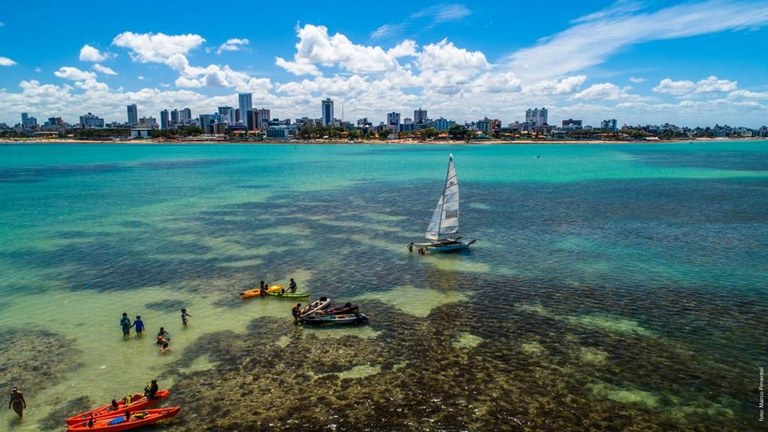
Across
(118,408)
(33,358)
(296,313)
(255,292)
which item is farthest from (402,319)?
(33,358)

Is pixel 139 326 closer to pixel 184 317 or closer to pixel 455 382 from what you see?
pixel 184 317

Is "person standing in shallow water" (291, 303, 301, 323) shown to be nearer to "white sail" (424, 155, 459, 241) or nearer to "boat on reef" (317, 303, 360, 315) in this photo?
"boat on reef" (317, 303, 360, 315)

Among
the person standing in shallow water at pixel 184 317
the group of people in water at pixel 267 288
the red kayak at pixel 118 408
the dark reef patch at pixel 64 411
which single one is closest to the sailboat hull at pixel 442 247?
the group of people in water at pixel 267 288

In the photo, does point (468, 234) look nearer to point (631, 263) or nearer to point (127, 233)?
point (631, 263)

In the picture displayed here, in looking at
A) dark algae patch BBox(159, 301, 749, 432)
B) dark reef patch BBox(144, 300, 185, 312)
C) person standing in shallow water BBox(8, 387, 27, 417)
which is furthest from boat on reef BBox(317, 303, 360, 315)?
person standing in shallow water BBox(8, 387, 27, 417)

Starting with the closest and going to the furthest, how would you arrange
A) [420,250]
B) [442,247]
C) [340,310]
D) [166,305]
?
[340,310]
[166,305]
[420,250]
[442,247]
